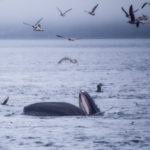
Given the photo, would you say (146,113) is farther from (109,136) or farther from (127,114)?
(109,136)

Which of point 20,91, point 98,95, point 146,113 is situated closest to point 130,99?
point 98,95

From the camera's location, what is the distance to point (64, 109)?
2061 centimetres

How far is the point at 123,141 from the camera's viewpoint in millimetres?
16219

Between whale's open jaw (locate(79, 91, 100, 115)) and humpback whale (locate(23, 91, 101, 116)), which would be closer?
whale's open jaw (locate(79, 91, 100, 115))

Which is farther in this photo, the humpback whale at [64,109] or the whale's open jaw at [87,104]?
the humpback whale at [64,109]

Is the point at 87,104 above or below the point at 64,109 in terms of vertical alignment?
above

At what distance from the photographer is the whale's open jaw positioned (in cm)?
1962

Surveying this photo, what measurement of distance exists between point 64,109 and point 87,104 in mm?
971

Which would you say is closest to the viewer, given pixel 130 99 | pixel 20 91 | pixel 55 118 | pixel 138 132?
pixel 138 132

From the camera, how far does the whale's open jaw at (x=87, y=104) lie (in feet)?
64.4

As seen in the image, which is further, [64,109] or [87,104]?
[64,109]

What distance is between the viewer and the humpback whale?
20203 millimetres

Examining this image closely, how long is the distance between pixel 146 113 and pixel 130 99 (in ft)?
16.6

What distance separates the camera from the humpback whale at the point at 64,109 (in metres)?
20.2
